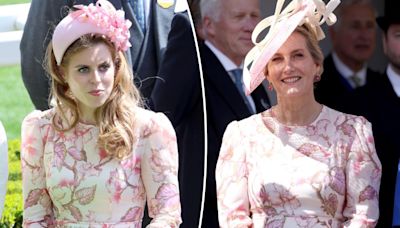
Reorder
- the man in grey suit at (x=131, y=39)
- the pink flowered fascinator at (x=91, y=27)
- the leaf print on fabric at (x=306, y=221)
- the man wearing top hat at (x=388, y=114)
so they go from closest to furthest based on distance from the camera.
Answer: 1. the pink flowered fascinator at (x=91, y=27)
2. the man in grey suit at (x=131, y=39)
3. the leaf print on fabric at (x=306, y=221)
4. the man wearing top hat at (x=388, y=114)

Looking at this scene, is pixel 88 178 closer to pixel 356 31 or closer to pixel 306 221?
pixel 306 221

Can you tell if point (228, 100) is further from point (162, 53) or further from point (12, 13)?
point (12, 13)

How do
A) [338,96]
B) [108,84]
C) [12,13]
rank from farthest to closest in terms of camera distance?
[338,96], [12,13], [108,84]

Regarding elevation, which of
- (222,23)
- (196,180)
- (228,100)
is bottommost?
(196,180)

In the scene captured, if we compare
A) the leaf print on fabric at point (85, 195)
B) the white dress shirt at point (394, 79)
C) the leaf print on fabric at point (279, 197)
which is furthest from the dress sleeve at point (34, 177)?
the white dress shirt at point (394, 79)

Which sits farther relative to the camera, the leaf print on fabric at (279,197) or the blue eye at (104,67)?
the leaf print on fabric at (279,197)

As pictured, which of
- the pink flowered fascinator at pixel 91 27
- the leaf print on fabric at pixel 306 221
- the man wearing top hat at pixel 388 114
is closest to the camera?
the pink flowered fascinator at pixel 91 27

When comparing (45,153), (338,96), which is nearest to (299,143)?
(338,96)

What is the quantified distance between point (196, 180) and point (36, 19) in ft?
2.45

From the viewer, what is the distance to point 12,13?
3.52m

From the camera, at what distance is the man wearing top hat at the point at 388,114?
12.2ft

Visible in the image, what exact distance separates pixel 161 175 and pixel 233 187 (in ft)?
1.06

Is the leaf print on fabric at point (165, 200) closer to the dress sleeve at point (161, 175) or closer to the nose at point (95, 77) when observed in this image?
the dress sleeve at point (161, 175)

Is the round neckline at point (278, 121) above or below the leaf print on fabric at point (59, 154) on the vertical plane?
above
